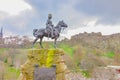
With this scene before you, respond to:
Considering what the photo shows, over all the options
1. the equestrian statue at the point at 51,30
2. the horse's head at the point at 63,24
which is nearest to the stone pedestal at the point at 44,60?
the equestrian statue at the point at 51,30

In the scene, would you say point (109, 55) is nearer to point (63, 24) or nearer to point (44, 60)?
point (63, 24)

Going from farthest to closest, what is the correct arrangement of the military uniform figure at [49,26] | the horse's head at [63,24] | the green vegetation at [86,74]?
the green vegetation at [86,74] → the horse's head at [63,24] → the military uniform figure at [49,26]

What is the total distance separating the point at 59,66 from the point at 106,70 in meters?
50.7

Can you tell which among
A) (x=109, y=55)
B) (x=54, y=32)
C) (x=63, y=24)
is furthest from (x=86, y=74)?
(x=54, y=32)

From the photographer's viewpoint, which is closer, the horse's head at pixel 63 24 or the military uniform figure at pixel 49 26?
the military uniform figure at pixel 49 26

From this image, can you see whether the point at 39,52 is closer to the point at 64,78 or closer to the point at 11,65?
the point at 64,78

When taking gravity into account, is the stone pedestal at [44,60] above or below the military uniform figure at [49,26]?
below

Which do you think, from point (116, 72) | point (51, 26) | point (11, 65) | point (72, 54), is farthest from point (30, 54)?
point (72, 54)

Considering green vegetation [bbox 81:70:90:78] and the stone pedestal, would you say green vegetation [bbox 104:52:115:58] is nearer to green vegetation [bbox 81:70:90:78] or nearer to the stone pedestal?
green vegetation [bbox 81:70:90:78]

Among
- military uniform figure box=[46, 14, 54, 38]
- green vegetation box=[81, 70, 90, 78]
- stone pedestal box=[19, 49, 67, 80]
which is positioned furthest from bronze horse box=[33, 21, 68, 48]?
green vegetation box=[81, 70, 90, 78]

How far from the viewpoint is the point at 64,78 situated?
3250 cm

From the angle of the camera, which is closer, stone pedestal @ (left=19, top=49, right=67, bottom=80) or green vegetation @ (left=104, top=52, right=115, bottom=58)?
stone pedestal @ (left=19, top=49, right=67, bottom=80)

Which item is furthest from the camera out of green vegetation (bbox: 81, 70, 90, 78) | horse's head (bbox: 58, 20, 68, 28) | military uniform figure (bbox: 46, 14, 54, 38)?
green vegetation (bbox: 81, 70, 90, 78)

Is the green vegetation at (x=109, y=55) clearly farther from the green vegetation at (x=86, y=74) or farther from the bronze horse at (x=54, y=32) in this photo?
the bronze horse at (x=54, y=32)
